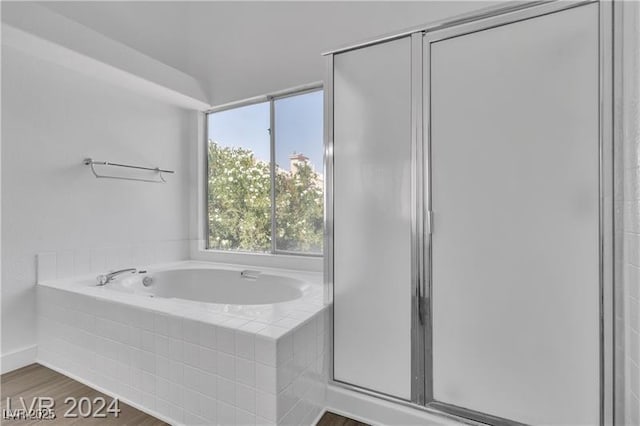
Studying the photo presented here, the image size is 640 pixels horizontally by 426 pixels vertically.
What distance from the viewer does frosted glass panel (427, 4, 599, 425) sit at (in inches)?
48.0

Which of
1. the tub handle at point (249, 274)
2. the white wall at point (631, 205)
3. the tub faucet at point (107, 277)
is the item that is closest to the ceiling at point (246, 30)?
the white wall at point (631, 205)

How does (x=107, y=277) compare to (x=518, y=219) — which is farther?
(x=107, y=277)

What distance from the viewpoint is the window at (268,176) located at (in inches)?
104

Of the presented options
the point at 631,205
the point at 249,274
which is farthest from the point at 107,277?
the point at 631,205

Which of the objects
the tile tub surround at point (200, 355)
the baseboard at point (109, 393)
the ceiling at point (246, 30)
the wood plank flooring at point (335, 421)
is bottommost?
the wood plank flooring at point (335, 421)

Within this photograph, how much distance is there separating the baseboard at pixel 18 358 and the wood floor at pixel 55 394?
0.03 meters

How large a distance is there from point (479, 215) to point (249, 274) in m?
1.85

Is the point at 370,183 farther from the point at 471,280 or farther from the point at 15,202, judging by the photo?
the point at 15,202

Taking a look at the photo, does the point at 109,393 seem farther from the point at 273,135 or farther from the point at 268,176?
the point at 273,135

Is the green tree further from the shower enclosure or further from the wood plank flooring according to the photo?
the wood plank flooring

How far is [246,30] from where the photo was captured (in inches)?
110

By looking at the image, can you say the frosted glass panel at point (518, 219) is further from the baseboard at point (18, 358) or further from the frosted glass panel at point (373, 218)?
the baseboard at point (18, 358)

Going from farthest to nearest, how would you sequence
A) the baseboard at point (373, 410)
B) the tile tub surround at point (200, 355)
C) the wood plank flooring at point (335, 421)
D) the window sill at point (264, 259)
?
the window sill at point (264, 259) → the wood plank flooring at point (335, 421) → the baseboard at point (373, 410) → the tile tub surround at point (200, 355)

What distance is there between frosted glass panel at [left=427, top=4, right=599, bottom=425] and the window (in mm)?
1307
